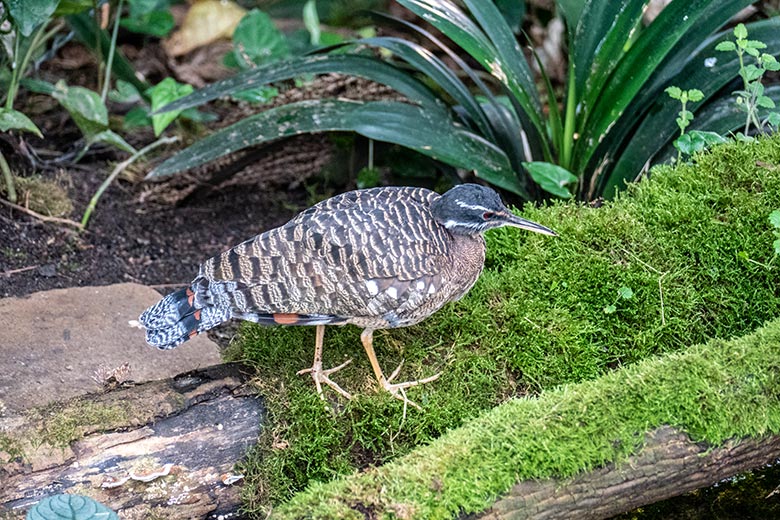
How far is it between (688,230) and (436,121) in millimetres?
1436

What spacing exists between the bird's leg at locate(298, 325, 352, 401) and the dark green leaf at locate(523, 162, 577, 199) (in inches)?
54.0

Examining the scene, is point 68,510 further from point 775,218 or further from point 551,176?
point 775,218

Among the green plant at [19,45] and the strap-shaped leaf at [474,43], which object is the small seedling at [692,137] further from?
the green plant at [19,45]

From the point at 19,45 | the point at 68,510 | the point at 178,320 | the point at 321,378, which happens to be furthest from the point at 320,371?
the point at 19,45

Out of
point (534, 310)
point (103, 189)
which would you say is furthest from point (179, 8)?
point (534, 310)

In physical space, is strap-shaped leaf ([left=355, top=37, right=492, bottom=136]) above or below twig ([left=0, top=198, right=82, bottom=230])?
above

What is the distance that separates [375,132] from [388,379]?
4.59 feet

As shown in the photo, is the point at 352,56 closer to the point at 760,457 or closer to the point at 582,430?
the point at 582,430

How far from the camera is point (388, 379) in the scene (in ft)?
11.6

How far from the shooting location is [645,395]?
3.08 m

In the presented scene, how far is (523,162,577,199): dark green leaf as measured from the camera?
4.17 meters

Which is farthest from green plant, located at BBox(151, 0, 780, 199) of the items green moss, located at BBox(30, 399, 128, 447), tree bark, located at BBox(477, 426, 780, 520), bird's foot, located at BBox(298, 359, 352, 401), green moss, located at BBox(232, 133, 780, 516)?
green moss, located at BBox(30, 399, 128, 447)

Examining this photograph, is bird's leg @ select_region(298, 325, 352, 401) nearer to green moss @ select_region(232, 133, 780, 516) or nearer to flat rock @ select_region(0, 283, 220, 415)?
green moss @ select_region(232, 133, 780, 516)

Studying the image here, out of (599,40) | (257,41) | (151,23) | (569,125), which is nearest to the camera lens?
(599,40)
